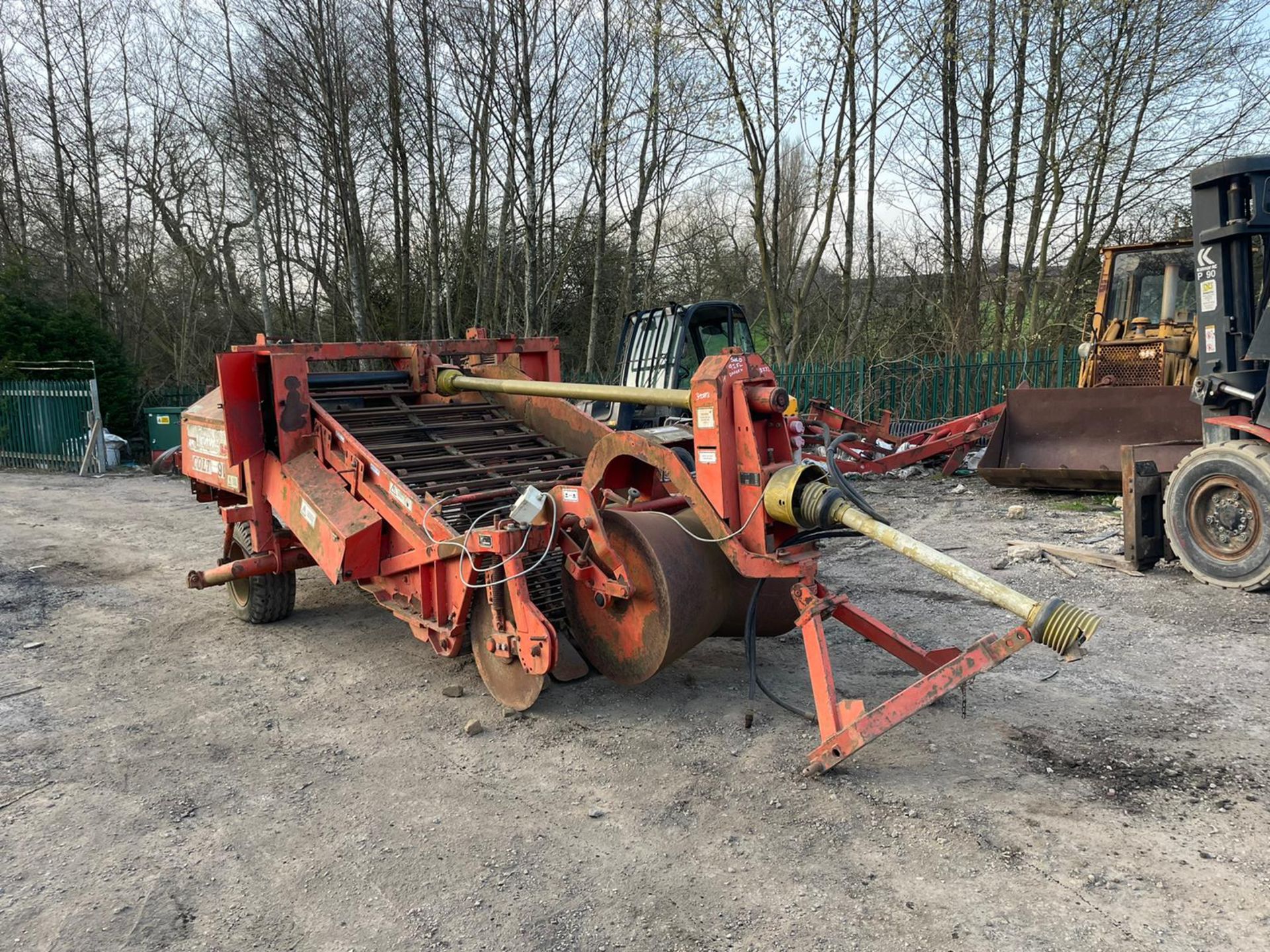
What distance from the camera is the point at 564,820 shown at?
3.33m

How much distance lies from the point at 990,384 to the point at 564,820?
1296cm

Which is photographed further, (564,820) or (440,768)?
(440,768)

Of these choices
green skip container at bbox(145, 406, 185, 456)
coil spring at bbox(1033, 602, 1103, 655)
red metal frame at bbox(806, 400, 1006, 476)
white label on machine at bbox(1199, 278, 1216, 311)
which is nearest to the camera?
coil spring at bbox(1033, 602, 1103, 655)

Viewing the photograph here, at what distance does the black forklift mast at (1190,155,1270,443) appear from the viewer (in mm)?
5695

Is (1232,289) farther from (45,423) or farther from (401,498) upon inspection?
(45,423)

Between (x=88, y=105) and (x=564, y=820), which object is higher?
(x=88, y=105)

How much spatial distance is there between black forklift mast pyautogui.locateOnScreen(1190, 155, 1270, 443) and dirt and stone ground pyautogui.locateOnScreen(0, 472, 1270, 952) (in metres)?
1.41

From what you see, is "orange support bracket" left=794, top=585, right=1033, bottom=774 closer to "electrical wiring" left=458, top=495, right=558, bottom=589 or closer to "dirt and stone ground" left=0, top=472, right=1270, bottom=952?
"dirt and stone ground" left=0, top=472, right=1270, bottom=952

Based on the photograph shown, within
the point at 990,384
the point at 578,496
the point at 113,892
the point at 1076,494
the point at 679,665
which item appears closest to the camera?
the point at 113,892

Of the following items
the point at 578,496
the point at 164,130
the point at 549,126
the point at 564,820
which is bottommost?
the point at 564,820

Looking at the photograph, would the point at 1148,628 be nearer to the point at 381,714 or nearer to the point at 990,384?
the point at 381,714

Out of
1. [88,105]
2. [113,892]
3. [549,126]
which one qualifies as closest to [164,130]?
[88,105]

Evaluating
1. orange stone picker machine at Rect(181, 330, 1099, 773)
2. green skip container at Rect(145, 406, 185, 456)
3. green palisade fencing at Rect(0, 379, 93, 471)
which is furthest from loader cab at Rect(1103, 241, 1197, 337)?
green palisade fencing at Rect(0, 379, 93, 471)

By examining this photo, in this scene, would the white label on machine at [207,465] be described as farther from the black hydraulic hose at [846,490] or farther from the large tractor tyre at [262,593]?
the black hydraulic hose at [846,490]
